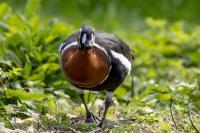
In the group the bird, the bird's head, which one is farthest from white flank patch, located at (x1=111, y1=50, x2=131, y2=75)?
the bird's head

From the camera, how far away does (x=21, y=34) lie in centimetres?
681

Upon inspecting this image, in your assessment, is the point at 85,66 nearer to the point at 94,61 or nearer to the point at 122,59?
the point at 94,61

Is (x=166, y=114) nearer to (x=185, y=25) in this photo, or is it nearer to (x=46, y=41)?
(x=46, y=41)

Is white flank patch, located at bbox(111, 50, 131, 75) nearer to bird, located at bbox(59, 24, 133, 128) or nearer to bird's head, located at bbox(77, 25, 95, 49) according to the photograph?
bird, located at bbox(59, 24, 133, 128)

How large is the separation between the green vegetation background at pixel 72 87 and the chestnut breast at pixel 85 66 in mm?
358

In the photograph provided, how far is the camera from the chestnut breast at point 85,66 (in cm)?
516

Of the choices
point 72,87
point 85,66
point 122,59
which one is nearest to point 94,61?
point 85,66

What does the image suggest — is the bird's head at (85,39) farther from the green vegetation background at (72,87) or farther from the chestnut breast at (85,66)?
the green vegetation background at (72,87)

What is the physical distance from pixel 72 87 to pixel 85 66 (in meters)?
1.53

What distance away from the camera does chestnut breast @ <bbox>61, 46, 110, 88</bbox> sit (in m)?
5.16

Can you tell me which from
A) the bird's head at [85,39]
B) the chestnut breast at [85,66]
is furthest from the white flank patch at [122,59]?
the bird's head at [85,39]

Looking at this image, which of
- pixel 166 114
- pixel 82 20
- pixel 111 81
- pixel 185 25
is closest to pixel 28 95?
pixel 111 81

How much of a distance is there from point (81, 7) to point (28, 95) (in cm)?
575

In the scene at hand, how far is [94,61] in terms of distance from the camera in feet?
17.1
